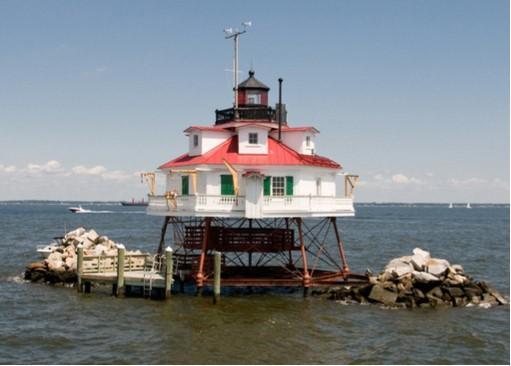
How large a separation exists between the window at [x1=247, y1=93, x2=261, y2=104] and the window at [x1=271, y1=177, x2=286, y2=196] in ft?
19.6

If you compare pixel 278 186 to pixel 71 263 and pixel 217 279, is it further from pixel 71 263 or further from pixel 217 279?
pixel 71 263

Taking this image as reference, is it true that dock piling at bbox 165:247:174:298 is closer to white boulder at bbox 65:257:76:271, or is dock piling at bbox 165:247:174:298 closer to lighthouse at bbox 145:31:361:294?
lighthouse at bbox 145:31:361:294

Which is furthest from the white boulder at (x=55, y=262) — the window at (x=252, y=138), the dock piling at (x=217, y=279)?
the window at (x=252, y=138)

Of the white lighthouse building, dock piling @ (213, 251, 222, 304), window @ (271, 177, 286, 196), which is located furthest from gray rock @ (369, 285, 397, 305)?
dock piling @ (213, 251, 222, 304)

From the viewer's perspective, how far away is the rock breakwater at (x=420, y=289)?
32.3 m

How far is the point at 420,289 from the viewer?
108 ft

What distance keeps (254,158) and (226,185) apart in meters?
2.23

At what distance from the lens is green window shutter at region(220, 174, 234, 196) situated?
109ft

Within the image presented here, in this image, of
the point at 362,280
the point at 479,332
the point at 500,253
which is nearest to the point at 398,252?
the point at 500,253

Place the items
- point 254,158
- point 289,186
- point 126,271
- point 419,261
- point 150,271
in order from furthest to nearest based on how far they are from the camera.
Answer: point 126,271 → point 150,271 → point 254,158 → point 419,261 → point 289,186

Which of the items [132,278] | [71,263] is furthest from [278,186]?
[71,263]

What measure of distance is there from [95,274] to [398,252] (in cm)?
4162

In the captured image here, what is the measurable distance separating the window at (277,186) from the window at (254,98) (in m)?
5.98

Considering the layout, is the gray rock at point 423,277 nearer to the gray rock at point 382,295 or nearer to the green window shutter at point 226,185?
the gray rock at point 382,295
